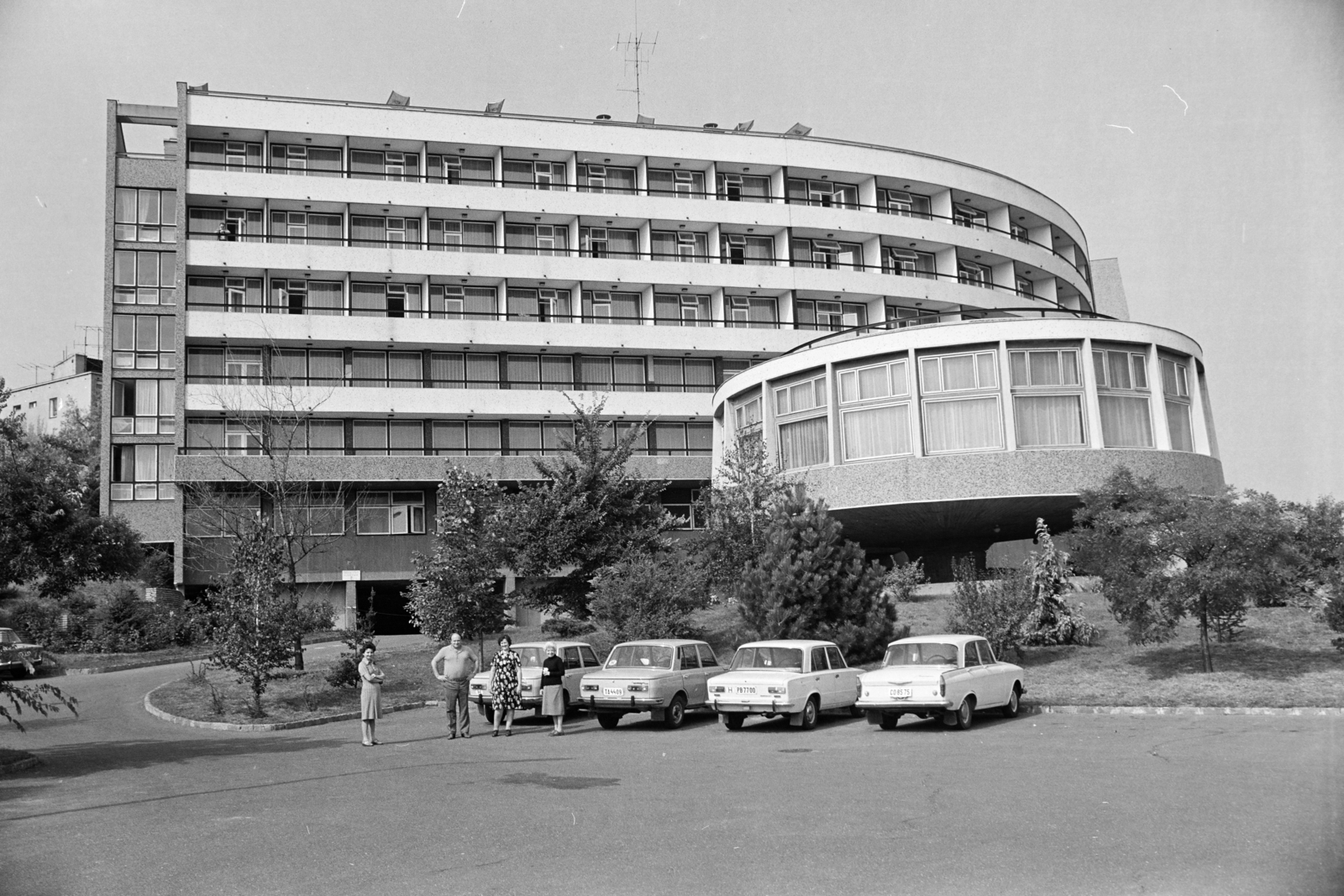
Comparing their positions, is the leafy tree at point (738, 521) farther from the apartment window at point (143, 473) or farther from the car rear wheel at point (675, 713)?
the apartment window at point (143, 473)

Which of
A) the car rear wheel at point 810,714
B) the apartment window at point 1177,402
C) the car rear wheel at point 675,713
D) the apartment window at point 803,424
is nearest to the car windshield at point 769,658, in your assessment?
the car rear wheel at point 810,714

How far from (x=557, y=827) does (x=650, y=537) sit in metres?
22.3

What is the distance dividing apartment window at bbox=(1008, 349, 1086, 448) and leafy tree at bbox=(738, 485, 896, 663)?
908 cm

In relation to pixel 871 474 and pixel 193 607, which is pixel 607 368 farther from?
pixel 193 607

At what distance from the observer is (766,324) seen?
54438 mm

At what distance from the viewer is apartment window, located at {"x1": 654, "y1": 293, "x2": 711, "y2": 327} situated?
178 ft

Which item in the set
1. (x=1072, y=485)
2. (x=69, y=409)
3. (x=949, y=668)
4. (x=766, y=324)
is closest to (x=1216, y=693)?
(x=949, y=668)

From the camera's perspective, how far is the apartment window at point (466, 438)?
5109 cm

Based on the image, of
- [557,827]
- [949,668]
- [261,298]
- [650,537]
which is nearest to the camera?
[557,827]


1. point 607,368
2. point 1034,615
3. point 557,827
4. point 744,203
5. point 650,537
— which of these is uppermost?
point 744,203

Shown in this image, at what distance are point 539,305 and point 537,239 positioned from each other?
3.04 metres

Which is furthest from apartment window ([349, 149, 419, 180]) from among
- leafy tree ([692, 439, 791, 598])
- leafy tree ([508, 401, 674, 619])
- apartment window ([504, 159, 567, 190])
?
leafy tree ([692, 439, 791, 598])

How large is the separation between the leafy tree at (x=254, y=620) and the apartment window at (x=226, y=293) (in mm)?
29114

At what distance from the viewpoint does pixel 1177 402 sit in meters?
33.4
